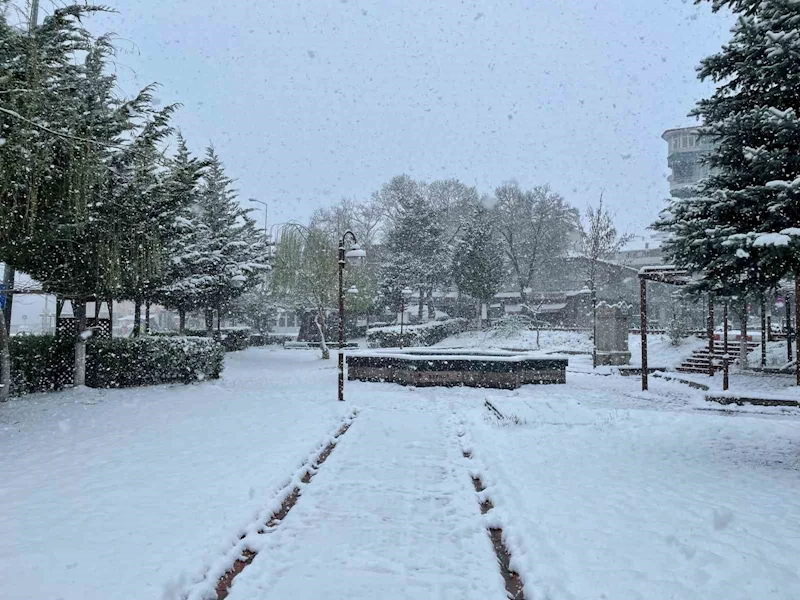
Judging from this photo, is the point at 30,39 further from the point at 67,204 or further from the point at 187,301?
the point at 187,301

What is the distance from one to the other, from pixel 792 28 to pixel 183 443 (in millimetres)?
10416

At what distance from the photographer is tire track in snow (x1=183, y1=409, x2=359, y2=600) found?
3701mm

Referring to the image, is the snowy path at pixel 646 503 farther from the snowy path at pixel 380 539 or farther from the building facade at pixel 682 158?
the building facade at pixel 682 158

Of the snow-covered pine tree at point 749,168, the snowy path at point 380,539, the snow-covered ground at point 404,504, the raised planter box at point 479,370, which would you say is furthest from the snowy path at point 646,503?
the raised planter box at point 479,370

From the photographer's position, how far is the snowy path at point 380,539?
149 inches

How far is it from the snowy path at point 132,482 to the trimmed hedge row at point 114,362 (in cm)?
116

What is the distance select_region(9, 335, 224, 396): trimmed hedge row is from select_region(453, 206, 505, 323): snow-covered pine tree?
27074mm

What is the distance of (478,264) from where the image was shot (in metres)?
41.2

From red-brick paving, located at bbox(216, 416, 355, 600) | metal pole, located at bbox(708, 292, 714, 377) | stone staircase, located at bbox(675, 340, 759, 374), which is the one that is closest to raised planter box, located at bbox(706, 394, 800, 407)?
metal pole, located at bbox(708, 292, 714, 377)

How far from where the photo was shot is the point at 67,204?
28.9 feet

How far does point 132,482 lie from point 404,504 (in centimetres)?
328

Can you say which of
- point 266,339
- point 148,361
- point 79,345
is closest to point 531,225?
point 266,339

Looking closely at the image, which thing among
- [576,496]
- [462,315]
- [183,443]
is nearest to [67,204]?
[183,443]

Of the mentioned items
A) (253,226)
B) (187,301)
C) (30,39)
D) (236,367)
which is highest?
(253,226)
